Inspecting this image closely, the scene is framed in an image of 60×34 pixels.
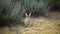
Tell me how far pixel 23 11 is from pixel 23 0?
54cm

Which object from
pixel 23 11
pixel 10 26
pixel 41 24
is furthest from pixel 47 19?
pixel 10 26

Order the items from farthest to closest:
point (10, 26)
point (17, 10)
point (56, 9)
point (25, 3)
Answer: point (56, 9) < point (25, 3) < point (17, 10) < point (10, 26)

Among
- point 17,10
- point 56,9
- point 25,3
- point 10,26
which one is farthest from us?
point 56,9

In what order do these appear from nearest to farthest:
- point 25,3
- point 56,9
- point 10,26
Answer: point 10,26, point 25,3, point 56,9

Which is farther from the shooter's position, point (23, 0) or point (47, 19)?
point (23, 0)

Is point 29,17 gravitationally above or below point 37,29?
above

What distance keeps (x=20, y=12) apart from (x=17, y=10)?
0.66 ft

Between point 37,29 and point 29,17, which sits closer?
point 37,29

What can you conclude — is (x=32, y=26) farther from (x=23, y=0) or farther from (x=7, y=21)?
(x=23, y=0)

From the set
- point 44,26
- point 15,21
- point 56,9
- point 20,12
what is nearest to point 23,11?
point 20,12

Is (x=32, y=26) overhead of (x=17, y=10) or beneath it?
beneath

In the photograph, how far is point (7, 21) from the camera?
4078 millimetres

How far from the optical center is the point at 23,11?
4512mm

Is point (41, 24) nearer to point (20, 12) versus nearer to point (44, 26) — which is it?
point (44, 26)
